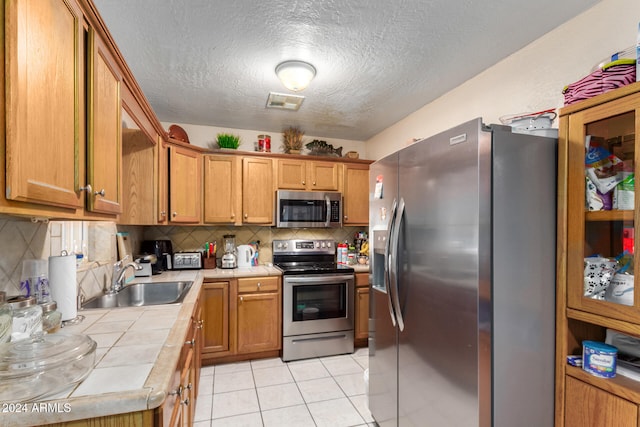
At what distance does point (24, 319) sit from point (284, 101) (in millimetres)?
2402

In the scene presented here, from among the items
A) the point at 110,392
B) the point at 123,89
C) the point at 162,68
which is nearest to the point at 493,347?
the point at 110,392

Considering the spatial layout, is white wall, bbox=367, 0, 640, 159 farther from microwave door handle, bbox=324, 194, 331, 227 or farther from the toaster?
the toaster

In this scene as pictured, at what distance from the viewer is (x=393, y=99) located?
2822 mm

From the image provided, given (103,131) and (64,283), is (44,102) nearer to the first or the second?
(103,131)

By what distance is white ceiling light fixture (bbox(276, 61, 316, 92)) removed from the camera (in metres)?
2.20

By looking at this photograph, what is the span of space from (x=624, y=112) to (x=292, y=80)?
72.9 inches

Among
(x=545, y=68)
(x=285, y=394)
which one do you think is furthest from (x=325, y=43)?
(x=285, y=394)

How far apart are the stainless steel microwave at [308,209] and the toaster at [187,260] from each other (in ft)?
2.98

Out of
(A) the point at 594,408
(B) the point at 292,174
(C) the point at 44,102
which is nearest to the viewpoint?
(C) the point at 44,102

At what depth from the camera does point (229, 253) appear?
11.2 ft

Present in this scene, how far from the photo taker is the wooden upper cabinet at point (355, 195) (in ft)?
12.3

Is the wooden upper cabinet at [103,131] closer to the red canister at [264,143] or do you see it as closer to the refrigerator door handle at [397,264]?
the refrigerator door handle at [397,264]

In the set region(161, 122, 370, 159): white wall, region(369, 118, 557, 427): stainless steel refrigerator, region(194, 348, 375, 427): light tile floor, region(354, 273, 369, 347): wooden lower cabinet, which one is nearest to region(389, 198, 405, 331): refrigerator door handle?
region(369, 118, 557, 427): stainless steel refrigerator

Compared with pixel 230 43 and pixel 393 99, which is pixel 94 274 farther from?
pixel 393 99
